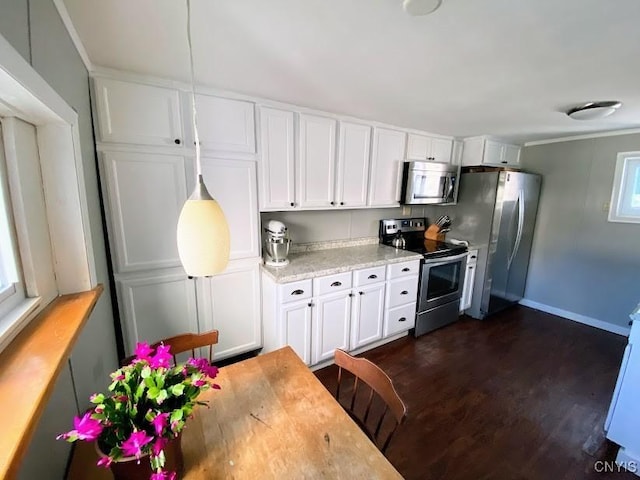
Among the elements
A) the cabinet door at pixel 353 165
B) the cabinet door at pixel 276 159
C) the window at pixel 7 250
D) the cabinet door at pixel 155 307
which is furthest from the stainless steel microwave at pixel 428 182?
the window at pixel 7 250

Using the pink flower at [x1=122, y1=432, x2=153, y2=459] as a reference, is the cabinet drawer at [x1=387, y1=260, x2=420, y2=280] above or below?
below

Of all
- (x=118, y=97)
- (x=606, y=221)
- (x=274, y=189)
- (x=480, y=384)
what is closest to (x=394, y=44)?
(x=274, y=189)

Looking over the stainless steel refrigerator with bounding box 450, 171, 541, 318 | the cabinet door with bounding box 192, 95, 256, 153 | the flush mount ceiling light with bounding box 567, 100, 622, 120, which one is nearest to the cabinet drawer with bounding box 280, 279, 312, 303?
the cabinet door with bounding box 192, 95, 256, 153

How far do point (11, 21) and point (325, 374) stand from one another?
248 centimetres

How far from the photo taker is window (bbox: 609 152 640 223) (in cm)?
283

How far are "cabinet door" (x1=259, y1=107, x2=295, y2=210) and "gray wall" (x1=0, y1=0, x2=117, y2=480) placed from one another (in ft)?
3.37

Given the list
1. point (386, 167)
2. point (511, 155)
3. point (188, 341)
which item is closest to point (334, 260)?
point (386, 167)

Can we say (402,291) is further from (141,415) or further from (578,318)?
(578,318)

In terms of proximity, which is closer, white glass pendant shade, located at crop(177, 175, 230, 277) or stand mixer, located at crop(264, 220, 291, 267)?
white glass pendant shade, located at crop(177, 175, 230, 277)

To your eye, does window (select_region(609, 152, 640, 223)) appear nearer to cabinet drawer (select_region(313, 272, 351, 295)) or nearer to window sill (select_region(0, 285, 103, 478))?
cabinet drawer (select_region(313, 272, 351, 295))

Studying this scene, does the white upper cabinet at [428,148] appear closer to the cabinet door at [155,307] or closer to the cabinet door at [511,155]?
the cabinet door at [511,155]

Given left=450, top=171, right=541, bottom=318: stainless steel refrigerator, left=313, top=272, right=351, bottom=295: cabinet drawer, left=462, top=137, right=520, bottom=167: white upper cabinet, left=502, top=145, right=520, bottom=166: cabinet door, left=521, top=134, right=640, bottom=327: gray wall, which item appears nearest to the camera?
left=313, top=272, right=351, bottom=295: cabinet drawer

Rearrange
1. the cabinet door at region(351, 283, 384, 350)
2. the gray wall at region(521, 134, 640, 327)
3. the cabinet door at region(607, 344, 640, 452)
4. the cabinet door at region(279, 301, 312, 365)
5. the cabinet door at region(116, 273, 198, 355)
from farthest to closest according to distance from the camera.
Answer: the gray wall at region(521, 134, 640, 327), the cabinet door at region(351, 283, 384, 350), the cabinet door at region(279, 301, 312, 365), the cabinet door at region(116, 273, 198, 355), the cabinet door at region(607, 344, 640, 452)

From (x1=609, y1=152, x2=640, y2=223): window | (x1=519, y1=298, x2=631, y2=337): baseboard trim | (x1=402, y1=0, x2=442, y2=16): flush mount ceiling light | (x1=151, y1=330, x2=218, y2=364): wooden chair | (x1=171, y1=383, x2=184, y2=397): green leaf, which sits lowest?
(x1=519, y1=298, x2=631, y2=337): baseboard trim
